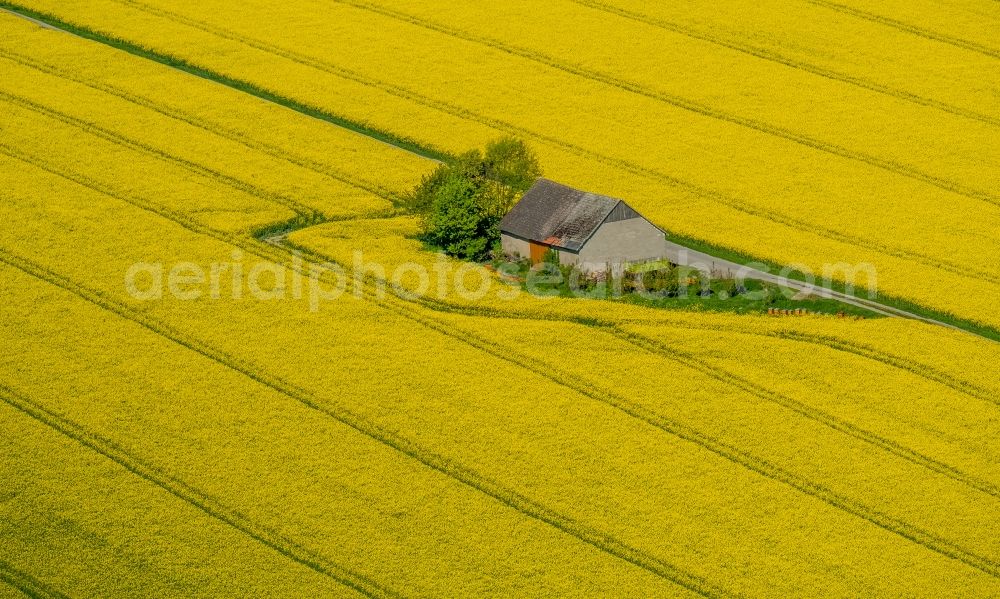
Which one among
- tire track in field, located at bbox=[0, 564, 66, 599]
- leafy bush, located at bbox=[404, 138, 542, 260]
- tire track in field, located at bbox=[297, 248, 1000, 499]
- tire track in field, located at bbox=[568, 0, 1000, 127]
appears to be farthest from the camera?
tire track in field, located at bbox=[568, 0, 1000, 127]

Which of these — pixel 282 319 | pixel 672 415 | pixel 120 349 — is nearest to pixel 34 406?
pixel 120 349

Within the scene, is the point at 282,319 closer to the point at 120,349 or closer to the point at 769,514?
the point at 120,349

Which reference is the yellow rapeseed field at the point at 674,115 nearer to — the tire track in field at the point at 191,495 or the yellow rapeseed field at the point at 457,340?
the yellow rapeseed field at the point at 457,340

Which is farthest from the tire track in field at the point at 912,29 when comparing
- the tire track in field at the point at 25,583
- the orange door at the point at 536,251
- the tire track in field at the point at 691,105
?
the tire track in field at the point at 25,583

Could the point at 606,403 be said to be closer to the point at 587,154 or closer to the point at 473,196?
the point at 473,196

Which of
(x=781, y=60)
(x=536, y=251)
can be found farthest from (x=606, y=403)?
(x=781, y=60)

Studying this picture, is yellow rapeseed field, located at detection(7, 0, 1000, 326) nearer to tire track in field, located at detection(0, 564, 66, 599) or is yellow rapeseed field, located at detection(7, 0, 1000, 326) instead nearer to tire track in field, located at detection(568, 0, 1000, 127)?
tire track in field, located at detection(568, 0, 1000, 127)

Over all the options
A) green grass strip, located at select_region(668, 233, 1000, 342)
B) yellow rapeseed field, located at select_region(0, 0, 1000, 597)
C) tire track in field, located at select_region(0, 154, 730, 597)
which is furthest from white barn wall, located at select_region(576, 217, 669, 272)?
tire track in field, located at select_region(0, 154, 730, 597)
